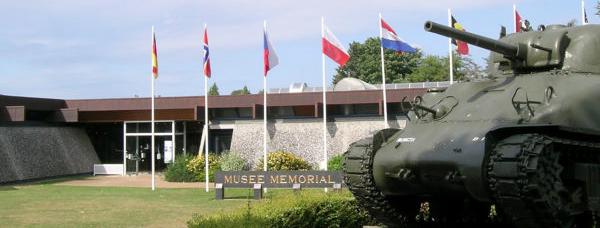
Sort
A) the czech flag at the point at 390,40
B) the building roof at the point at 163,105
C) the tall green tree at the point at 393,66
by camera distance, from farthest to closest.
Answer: the tall green tree at the point at 393,66 < the building roof at the point at 163,105 < the czech flag at the point at 390,40

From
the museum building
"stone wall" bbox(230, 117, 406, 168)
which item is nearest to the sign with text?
the museum building

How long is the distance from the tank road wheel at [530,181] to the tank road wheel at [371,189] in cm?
215

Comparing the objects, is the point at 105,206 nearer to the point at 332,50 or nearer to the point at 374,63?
the point at 332,50

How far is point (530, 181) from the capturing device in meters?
6.87

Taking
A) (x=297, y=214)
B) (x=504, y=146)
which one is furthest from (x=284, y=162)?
(x=504, y=146)

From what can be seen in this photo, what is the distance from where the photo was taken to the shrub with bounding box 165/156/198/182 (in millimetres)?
27594

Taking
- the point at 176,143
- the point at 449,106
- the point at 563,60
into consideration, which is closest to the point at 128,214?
the point at 449,106

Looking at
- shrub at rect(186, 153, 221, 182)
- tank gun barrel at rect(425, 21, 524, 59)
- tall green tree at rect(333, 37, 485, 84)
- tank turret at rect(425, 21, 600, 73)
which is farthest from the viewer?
tall green tree at rect(333, 37, 485, 84)

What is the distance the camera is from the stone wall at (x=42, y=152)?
88.5ft

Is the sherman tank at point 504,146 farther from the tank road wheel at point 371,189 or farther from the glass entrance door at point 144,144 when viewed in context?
the glass entrance door at point 144,144

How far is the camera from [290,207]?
10438mm

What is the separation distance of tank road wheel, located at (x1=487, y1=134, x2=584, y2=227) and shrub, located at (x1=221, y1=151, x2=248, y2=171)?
68.8 feet

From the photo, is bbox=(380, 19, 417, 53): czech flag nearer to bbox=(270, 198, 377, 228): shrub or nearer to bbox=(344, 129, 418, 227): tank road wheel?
bbox=(270, 198, 377, 228): shrub

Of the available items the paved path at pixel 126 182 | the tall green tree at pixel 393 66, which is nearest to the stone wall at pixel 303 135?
the paved path at pixel 126 182
